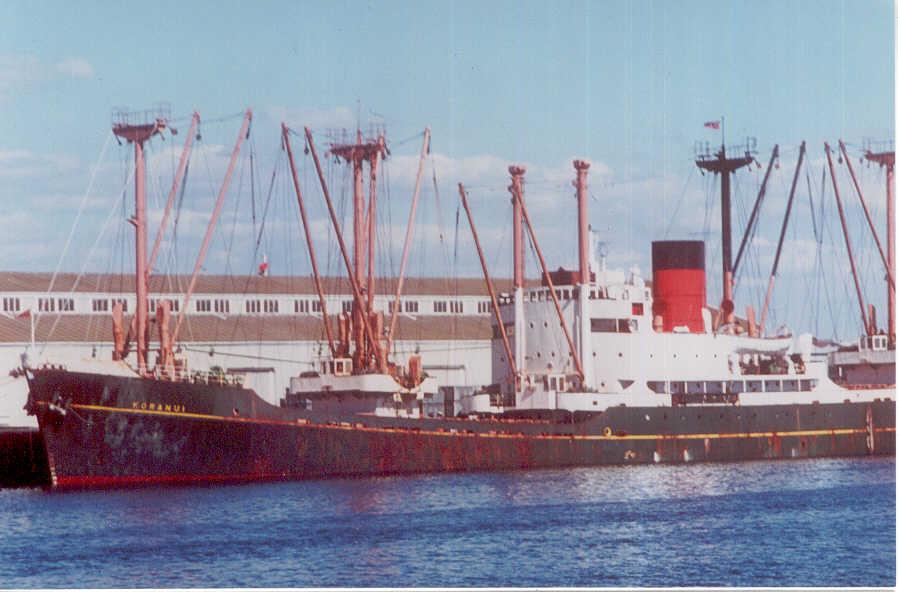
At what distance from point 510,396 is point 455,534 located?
20.5m

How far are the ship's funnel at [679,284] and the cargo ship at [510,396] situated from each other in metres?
0.07

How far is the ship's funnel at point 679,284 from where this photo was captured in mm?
59750

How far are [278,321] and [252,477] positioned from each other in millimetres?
23110

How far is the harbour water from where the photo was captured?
107 feet

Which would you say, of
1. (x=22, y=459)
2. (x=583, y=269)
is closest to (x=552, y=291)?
(x=583, y=269)

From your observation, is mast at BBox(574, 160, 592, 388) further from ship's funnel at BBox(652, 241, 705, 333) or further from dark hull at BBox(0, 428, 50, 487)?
dark hull at BBox(0, 428, 50, 487)

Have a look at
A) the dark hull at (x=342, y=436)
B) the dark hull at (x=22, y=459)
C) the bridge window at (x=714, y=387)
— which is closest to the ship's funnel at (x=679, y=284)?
the bridge window at (x=714, y=387)

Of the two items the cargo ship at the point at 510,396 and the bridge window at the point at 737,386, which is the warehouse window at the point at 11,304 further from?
the bridge window at the point at 737,386

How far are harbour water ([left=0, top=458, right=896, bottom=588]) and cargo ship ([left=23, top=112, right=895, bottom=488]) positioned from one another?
5.99ft

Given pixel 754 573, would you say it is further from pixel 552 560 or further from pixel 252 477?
pixel 252 477

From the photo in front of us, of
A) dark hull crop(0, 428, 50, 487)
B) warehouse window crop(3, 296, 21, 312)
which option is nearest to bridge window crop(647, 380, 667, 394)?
dark hull crop(0, 428, 50, 487)

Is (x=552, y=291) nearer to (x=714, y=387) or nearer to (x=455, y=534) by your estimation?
(x=714, y=387)

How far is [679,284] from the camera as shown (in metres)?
60.1

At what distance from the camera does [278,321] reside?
70.9 meters
